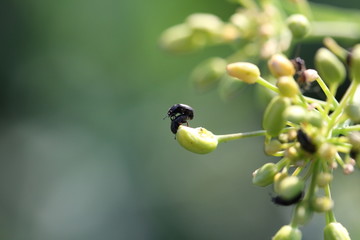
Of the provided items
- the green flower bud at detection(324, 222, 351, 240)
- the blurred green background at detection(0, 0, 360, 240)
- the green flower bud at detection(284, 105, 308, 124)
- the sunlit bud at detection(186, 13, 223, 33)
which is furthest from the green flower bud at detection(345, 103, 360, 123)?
the blurred green background at detection(0, 0, 360, 240)

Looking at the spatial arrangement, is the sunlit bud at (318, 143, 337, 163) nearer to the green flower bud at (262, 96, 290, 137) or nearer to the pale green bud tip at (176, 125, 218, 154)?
the green flower bud at (262, 96, 290, 137)

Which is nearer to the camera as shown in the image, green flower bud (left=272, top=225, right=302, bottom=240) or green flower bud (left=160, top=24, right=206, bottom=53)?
green flower bud (left=272, top=225, right=302, bottom=240)

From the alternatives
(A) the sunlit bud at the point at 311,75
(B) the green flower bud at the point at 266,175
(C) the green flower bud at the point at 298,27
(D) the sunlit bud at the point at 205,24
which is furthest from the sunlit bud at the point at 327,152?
(D) the sunlit bud at the point at 205,24

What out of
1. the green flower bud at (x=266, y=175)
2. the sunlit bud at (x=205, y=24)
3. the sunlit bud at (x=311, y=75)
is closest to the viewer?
the green flower bud at (x=266, y=175)

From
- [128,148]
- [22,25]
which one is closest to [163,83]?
[128,148]

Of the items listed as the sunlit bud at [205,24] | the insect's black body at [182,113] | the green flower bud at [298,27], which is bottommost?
the insect's black body at [182,113]

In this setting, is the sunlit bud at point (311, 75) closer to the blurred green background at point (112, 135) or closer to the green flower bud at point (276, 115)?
the green flower bud at point (276, 115)

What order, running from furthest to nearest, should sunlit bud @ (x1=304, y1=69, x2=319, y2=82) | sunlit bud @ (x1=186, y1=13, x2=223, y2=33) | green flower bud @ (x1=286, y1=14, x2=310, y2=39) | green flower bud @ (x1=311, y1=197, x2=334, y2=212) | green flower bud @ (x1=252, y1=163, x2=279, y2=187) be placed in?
sunlit bud @ (x1=186, y1=13, x2=223, y2=33) < green flower bud @ (x1=286, y1=14, x2=310, y2=39) < sunlit bud @ (x1=304, y1=69, x2=319, y2=82) < green flower bud @ (x1=252, y1=163, x2=279, y2=187) < green flower bud @ (x1=311, y1=197, x2=334, y2=212)
